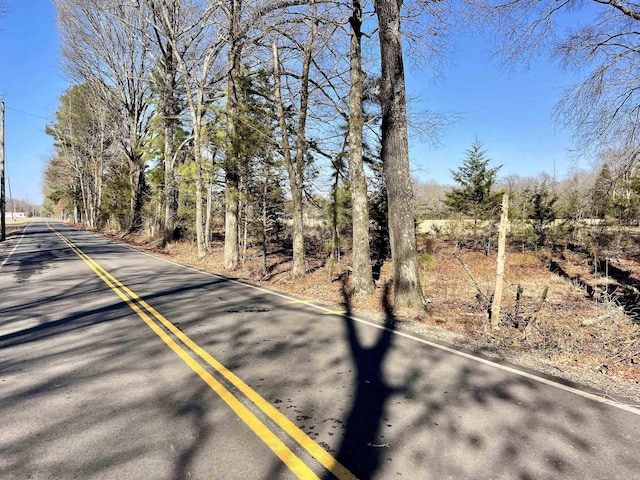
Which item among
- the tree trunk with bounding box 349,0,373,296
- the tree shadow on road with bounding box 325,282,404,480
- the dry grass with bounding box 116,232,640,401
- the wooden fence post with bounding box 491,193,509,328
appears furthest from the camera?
the tree trunk with bounding box 349,0,373,296

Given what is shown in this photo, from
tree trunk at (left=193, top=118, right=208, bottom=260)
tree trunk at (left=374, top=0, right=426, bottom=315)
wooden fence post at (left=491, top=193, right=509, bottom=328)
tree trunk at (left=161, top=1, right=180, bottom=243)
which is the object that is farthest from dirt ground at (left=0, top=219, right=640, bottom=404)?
tree trunk at (left=161, top=1, right=180, bottom=243)

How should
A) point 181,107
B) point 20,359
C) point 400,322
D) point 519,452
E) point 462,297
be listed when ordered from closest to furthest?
1. point 519,452
2. point 20,359
3. point 400,322
4. point 462,297
5. point 181,107

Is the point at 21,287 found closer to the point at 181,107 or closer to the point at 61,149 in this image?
the point at 181,107

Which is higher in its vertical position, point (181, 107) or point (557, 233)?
point (181, 107)

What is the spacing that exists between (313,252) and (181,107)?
1406cm

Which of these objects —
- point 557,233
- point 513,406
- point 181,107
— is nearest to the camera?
point 513,406

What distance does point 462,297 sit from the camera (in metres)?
11.6

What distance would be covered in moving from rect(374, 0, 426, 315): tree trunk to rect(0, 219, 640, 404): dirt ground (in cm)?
92

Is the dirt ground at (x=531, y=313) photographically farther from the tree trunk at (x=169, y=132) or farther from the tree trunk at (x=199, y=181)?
the tree trunk at (x=169, y=132)

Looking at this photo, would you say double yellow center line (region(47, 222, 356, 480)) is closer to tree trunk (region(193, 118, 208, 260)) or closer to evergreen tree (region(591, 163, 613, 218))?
evergreen tree (region(591, 163, 613, 218))

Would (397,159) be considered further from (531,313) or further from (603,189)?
(603,189)

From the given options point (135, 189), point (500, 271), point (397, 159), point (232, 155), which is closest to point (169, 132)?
point (232, 155)

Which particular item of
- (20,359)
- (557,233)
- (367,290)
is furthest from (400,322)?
(557,233)

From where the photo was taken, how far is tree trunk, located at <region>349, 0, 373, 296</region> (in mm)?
10406
